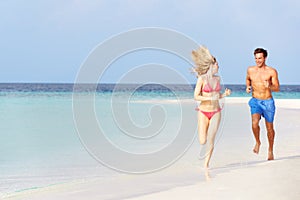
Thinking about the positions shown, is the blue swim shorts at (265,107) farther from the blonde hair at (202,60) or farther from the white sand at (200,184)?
the blonde hair at (202,60)

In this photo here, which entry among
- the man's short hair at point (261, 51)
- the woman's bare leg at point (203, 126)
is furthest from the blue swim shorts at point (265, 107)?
the woman's bare leg at point (203, 126)

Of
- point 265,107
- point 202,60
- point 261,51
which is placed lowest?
point 265,107

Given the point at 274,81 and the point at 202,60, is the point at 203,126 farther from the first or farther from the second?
the point at 274,81

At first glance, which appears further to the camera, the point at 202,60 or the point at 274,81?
the point at 274,81

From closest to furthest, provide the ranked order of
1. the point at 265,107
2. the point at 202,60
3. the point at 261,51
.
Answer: the point at 202,60 < the point at 261,51 < the point at 265,107

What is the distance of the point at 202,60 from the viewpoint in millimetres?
6645

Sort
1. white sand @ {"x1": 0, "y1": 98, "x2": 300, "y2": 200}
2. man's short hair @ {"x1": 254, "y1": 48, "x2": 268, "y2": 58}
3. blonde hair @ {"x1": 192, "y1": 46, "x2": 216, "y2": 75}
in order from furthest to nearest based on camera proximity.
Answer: man's short hair @ {"x1": 254, "y1": 48, "x2": 268, "y2": 58} → blonde hair @ {"x1": 192, "y1": 46, "x2": 216, "y2": 75} → white sand @ {"x1": 0, "y1": 98, "x2": 300, "y2": 200}

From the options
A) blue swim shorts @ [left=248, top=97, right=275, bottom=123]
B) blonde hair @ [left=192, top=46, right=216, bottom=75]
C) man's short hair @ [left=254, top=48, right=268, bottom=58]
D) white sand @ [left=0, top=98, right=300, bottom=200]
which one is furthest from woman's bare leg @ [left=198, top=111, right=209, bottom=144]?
man's short hair @ [left=254, top=48, right=268, bottom=58]

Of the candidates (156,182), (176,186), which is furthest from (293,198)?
(156,182)

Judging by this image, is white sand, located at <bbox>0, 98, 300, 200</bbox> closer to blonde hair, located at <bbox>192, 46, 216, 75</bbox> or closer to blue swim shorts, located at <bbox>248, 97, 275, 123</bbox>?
blue swim shorts, located at <bbox>248, 97, 275, 123</bbox>

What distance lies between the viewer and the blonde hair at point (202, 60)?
21.7ft

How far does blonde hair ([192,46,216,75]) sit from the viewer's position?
6625mm

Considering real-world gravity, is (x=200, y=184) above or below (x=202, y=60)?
below

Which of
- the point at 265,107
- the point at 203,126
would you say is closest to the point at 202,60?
the point at 203,126
